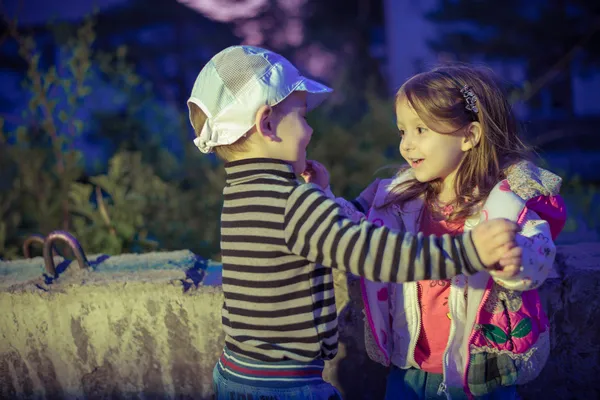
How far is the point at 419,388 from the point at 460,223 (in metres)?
0.51

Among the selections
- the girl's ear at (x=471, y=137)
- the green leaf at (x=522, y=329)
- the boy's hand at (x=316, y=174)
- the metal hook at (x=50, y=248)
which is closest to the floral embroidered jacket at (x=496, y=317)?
the green leaf at (x=522, y=329)

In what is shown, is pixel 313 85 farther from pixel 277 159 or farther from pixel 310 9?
pixel 310 9

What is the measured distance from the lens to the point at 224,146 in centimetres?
179

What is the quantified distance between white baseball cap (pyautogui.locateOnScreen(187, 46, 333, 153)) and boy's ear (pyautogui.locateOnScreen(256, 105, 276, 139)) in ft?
0.04

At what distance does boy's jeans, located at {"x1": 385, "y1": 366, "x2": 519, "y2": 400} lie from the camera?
196 centimetres

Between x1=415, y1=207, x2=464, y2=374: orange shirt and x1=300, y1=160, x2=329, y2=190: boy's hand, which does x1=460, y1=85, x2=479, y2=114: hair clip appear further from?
x1=300, y1=160, x2=329, y2=190: boy's hand

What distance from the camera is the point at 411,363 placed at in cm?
199

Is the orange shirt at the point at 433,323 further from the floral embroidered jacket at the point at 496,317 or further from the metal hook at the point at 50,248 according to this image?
the metal hook at the point at 50,248

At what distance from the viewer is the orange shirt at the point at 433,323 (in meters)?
1.97

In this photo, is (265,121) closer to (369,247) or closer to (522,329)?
(369,247)

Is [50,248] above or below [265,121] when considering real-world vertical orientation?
below

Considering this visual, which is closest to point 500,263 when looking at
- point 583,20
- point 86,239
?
point 86,239

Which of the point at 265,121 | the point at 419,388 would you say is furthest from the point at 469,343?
the point at 265,121

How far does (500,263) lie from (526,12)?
6.04 meters
